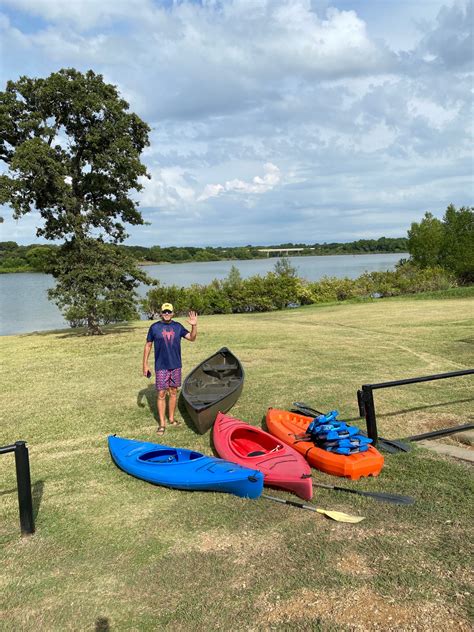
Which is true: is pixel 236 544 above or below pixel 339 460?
below

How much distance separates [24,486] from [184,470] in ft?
6.27

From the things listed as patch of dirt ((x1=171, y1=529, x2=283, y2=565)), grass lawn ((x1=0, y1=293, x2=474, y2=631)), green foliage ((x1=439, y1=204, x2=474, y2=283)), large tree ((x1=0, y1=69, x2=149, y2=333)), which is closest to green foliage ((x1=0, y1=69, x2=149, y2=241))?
large tree ((x1=0, y1=69, x2=149, y2=333))

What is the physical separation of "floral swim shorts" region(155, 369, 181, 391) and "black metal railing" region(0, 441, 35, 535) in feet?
10.8

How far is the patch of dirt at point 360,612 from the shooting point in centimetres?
360

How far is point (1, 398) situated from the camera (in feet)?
36.2

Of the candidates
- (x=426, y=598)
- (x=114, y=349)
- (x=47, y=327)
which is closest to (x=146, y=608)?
(x=426, y=598)

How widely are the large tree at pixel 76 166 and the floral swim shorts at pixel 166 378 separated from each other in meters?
11.0

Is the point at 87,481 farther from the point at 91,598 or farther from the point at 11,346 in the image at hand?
the point at 11,346

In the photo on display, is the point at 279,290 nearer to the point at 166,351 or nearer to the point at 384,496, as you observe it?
the point at 166,351

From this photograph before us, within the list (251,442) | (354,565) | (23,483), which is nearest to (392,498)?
(354,565)

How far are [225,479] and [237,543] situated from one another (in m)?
0.92

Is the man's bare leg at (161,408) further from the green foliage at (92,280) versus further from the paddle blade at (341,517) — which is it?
the green foliage at (92,280)

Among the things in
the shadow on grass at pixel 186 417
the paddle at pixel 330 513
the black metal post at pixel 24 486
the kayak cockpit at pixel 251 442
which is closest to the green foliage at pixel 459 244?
the shadow on grass at pixel 186 417

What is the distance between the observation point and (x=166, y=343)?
8070 mm
